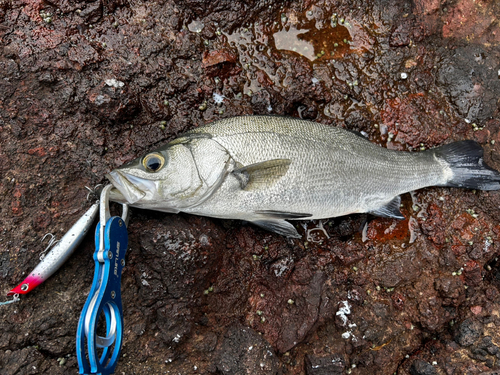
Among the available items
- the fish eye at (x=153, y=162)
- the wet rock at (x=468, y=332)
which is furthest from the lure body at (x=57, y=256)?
the wet rock at (x=468, y=332)

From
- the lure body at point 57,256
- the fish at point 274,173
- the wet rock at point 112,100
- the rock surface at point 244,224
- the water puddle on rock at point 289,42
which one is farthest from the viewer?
the water puddle on rock at point 289,42

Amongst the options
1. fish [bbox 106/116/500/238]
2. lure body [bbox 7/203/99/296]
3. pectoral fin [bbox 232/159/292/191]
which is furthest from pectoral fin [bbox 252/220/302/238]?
lure body [bbox 7/203/99/296]

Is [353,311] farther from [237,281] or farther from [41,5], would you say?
[41,5]

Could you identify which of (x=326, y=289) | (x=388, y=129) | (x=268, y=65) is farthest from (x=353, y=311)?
(x=268, y=65)

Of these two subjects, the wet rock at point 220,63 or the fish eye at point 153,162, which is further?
the wet rock at point 220,63

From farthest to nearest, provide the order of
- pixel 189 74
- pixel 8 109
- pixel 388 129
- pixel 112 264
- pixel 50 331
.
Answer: pixel 388 129, pixel 189 74, pixel 8 109, pixel 50 331, pixel 112 264

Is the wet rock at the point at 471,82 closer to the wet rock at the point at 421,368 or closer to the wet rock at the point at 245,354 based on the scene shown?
the wet rock at the point at 421,368

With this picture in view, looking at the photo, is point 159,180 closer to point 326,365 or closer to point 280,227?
point 280,227
